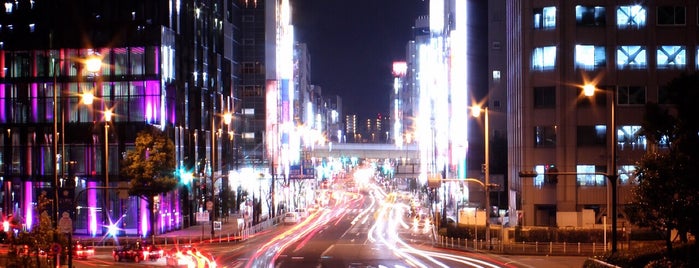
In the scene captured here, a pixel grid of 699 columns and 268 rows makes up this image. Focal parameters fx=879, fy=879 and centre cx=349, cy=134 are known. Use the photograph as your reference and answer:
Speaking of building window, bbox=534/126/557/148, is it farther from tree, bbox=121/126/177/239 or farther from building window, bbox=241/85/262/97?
building window, bbox=241/85/262/97

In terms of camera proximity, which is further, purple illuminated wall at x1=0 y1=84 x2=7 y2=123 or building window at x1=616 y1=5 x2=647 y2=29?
purple illuminated wall at x1=0 y1=84 x2=7 y2=123

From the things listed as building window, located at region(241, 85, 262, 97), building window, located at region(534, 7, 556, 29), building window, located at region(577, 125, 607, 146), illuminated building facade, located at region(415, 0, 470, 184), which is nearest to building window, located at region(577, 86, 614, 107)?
building window, located at region(577, 125, 607, 146)

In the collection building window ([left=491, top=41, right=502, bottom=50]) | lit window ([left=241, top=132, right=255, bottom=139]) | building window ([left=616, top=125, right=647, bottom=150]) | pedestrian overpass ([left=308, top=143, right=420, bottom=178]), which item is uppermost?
building window ([left=491, top=41, right=502, bottom=50])

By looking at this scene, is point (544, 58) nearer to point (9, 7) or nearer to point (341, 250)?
point (341, 250)

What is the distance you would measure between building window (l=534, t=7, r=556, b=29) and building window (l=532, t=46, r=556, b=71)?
178 centimetres

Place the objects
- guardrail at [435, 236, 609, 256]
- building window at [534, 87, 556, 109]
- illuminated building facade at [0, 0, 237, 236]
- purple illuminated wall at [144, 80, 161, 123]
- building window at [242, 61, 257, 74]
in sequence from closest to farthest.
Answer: guardrail at [435, 236, 609, 256] → building window at [534, 87, 556, 109] → illuminated building facade at [0, 0, 237, 236] → purple illuminated wall at [144, 80, 161, 123] → building window at [242, 61, 257, 74]

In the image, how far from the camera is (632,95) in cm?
7006

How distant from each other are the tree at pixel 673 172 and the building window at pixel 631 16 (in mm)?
39559

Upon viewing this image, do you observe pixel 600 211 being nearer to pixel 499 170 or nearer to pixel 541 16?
pixel 541 16

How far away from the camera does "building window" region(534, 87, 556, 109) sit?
234 ft

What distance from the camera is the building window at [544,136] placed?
7118 centimetres

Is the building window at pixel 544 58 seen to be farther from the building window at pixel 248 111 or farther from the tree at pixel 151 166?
the building window at pixel 248 111

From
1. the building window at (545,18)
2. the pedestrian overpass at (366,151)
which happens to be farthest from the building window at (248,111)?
the building window at (545,18)

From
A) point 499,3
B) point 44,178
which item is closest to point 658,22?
point 499,3
